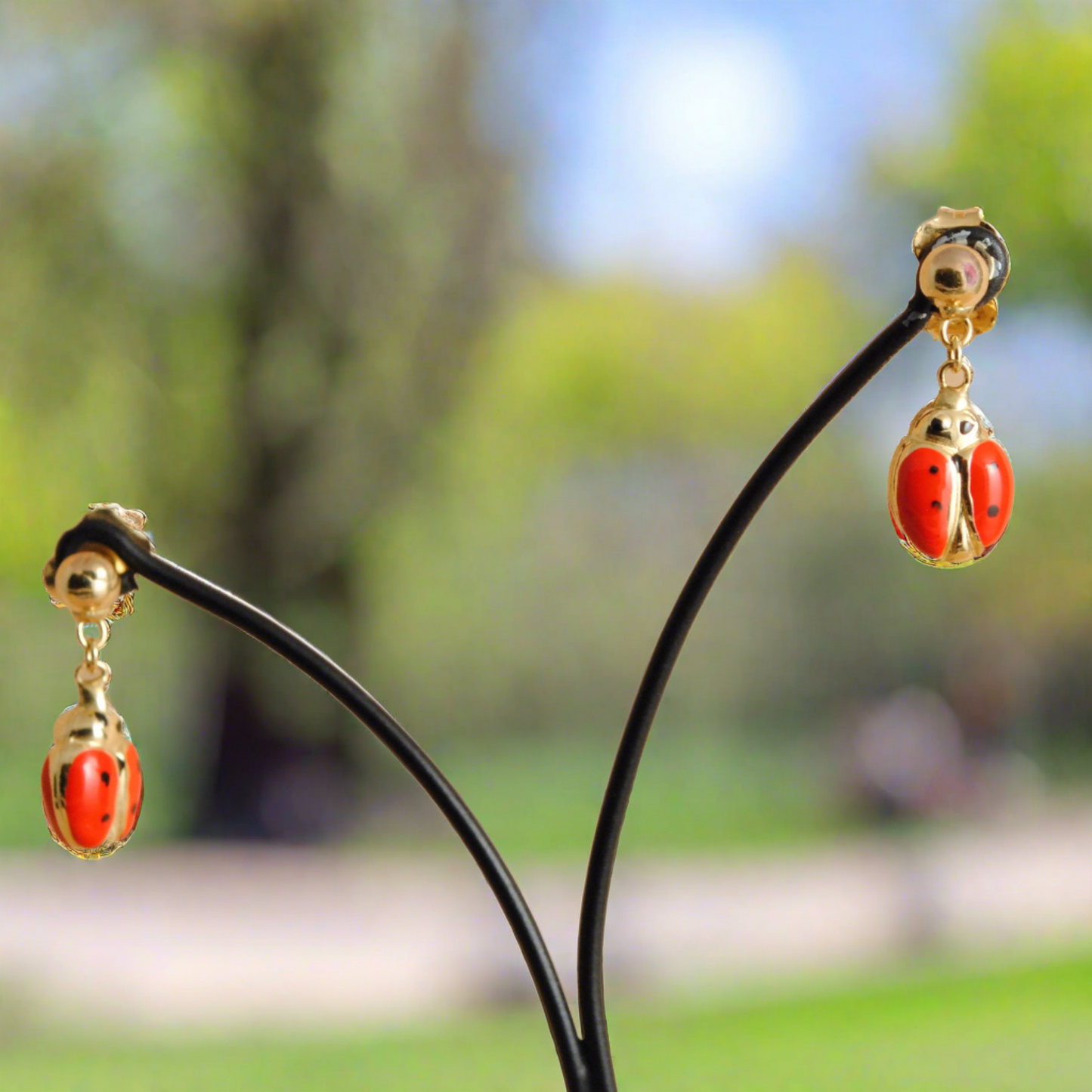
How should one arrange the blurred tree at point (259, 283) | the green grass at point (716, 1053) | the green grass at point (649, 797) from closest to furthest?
the green grass at point (716, 1053), the blurred tree at point (259, 283), the green grass at point (649, 797)

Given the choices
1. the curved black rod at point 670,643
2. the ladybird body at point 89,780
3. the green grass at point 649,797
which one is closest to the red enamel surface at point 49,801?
the ladybird body at point 89,780

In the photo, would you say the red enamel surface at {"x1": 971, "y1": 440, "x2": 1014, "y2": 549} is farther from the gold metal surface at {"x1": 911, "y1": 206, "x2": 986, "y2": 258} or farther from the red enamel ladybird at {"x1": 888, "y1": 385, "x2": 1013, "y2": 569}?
the gold metal surface at {"x1": 911, "y1": 206, "x2": 986, "y2": 258}

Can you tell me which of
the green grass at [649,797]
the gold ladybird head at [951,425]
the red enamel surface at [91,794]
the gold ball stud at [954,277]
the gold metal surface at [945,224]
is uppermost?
the green grass at [649,797]

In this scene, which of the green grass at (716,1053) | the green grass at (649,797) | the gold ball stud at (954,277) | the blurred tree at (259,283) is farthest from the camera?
the green grass at (649,797)

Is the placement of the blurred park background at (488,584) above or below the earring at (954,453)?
above

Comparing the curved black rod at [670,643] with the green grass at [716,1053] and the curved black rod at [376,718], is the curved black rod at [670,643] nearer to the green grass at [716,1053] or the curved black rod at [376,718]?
the curved black rod at [376,718]

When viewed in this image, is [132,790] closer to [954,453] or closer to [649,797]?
[954,453]

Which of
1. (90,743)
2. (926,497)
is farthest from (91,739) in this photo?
(926,497)

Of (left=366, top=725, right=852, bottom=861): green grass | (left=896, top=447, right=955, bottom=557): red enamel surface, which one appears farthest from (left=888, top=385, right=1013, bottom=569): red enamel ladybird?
(left=366, top=725, right=852, bottom=861): green grass
